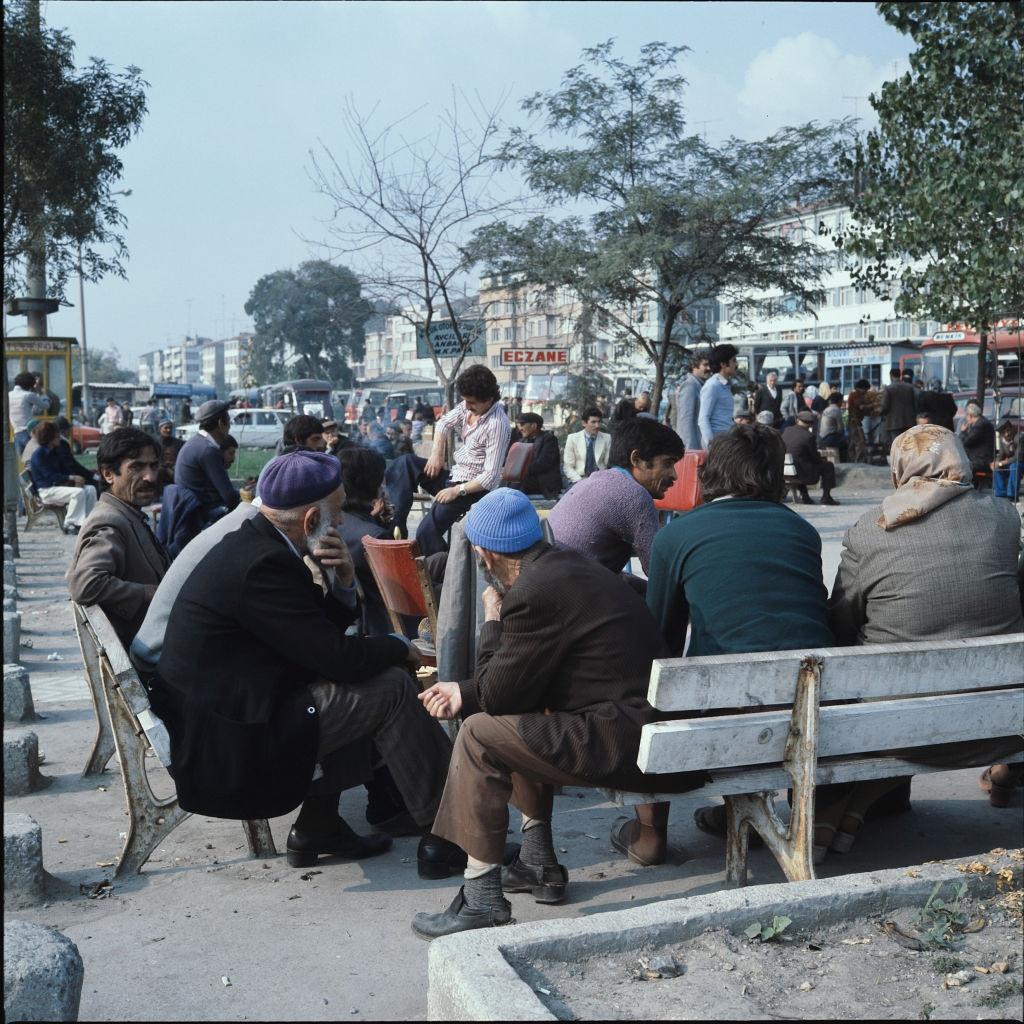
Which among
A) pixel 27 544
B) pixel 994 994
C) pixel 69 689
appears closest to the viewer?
pixel 994 994

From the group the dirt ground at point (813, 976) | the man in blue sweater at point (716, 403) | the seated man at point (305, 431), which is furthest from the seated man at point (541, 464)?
the dirt ground at point (813, 976)

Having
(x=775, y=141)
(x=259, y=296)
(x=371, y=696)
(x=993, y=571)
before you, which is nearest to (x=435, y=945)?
(x=371, y=696)

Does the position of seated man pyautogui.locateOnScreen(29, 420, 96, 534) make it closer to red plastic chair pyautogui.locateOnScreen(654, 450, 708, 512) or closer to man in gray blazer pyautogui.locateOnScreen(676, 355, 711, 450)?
man in gray blazer pyautogui.locateOnScreen(676, 355, 711, 450)

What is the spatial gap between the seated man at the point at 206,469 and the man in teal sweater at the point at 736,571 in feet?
14.7

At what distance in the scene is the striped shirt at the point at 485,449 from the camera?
830cm

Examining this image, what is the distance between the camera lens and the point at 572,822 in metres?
4.98

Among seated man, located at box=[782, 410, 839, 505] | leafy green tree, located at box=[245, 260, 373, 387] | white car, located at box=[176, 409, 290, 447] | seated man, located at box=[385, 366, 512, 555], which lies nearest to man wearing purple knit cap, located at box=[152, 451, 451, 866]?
seated man, located at box=[385, 366, 512, 555]

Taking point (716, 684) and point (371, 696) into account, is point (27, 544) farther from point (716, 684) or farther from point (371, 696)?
point (716, 684)

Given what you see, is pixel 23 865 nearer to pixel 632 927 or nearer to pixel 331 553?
pixel 331 553

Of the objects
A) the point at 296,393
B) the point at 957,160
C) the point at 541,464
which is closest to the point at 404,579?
the point at 957,160

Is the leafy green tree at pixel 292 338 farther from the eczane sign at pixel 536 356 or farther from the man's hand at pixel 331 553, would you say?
the man's hand at pixel 331 553

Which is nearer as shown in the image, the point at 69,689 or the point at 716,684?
the point at 716,684

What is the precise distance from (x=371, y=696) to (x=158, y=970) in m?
1.11

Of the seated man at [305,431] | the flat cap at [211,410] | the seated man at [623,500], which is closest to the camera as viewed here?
the seated man at [623,500]
